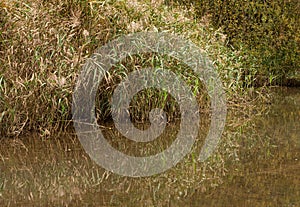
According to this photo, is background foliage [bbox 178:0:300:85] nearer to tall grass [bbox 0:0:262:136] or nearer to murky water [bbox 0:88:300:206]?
tall grass [bbox 0:0:262:136]

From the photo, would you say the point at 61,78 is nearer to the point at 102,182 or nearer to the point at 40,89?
the point at 40,89

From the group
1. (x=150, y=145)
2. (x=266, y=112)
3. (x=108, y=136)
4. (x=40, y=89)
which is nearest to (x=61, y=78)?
(x=40, y=89)

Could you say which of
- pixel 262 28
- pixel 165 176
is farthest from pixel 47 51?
pixel 262 28

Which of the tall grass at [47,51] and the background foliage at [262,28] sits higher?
the tall grass at [47,51]

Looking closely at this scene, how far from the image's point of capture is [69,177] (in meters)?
5.30

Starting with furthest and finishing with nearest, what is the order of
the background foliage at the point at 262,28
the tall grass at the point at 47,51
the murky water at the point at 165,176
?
the background foliage at the point at 262,28 → the tall grass at the point at 47,51 → the murky water at the point at 165,176

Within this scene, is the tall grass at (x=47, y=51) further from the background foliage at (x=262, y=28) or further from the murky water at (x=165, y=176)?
the background foliage at (x=262, y=28)

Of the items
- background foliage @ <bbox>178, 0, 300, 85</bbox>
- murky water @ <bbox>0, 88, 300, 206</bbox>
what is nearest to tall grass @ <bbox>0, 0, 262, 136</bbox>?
murky water @ <bbox>0, 88, 300, 206</bbox>

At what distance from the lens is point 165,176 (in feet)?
17.3

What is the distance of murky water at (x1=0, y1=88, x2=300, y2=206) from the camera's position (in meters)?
4.56

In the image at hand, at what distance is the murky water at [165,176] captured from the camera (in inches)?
180

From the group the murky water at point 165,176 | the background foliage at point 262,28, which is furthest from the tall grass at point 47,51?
the background foliage at point 262,28

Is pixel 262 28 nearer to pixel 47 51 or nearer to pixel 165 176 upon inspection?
pixel 47 51

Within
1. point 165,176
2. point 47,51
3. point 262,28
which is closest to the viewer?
point 165,176
